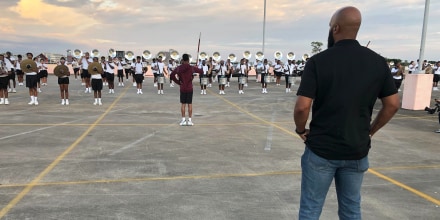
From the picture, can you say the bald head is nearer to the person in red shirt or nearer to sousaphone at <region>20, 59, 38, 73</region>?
the person in red shirt

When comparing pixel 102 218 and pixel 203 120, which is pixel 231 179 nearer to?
pixel 102 218

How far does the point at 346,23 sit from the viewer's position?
2.44 m

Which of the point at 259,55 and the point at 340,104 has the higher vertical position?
the point at 259,55

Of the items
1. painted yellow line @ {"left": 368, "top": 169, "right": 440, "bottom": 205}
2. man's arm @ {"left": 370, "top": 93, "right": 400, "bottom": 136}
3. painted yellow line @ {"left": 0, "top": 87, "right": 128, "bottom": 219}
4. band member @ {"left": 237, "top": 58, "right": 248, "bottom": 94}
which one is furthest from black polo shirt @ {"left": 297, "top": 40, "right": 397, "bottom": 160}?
band member @ {"left": 237, "top": 58, "right": 248, "bottom": 94}

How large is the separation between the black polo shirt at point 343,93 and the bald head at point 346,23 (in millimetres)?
51

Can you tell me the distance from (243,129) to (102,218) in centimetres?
596

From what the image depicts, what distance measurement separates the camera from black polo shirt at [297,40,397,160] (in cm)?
239

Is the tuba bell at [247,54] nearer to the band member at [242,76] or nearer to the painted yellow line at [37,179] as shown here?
the band member at [242,76]

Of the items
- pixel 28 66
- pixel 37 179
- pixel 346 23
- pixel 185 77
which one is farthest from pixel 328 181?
pixel 28 66

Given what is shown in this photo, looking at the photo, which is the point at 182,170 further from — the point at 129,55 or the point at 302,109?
the point at 129,55

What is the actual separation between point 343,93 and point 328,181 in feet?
2.16

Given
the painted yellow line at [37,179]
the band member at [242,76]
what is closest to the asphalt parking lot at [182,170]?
the painted yellow line at [37,179]

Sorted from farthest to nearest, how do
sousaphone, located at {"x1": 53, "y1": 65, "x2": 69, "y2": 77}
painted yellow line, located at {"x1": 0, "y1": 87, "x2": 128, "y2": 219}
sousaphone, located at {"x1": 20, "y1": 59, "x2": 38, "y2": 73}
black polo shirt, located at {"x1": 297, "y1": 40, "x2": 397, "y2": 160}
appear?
1. sousaphone, located at {"x1": 53, "y1": 65, "x2": 69, "y2": 77}
2. sousaphone, located at {"x1": 20, "y1": 59, "x2": 38, "y2": 73}
3. painted yellow line, located at {"x1": 0, "y1": 87, "x2": 128, "y2": 219}
4. black polo shirt, located at {"x1": 297, "y1": 40, "x2": 397, "y2": 160}

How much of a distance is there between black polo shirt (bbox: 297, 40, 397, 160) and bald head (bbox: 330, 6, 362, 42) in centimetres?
5
